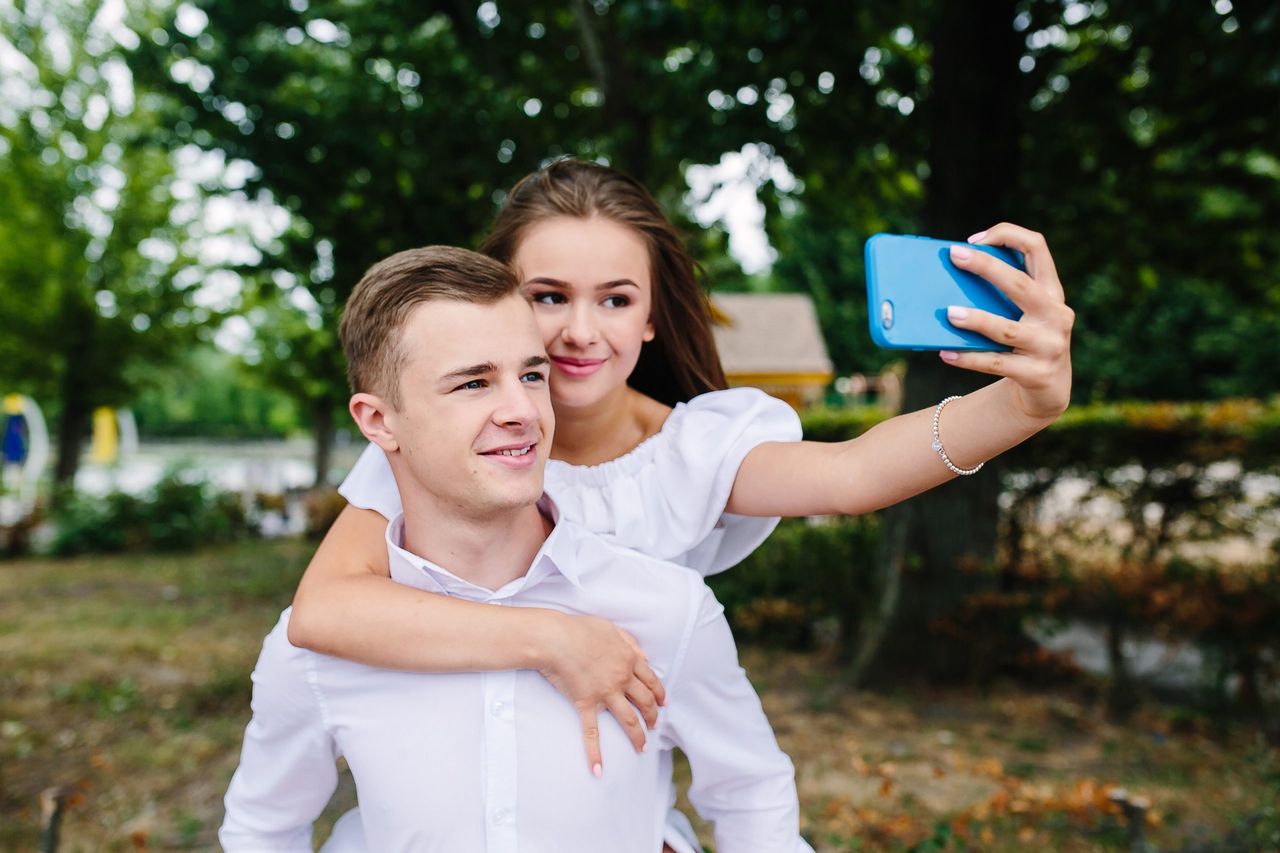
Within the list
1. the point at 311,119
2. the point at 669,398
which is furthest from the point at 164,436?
the point at 669,398

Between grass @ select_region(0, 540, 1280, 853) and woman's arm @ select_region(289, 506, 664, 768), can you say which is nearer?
woman's arm @ select_region(289, 506, 664, 768)

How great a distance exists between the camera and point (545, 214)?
202 centimetres

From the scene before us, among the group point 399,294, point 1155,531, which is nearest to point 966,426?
point 399,294

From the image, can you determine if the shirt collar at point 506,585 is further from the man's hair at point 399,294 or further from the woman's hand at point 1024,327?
the woman's hand at point 1024,327

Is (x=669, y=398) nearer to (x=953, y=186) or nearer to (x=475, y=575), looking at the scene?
(x=475, y=575)

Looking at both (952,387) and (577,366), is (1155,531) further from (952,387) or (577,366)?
(577,366)

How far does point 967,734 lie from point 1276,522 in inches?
95.2

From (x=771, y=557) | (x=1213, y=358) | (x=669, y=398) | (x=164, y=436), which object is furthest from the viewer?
(x=164, y=436)

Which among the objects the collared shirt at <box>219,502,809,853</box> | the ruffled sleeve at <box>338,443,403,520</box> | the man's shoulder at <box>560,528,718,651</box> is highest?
the ruffled sleeve at <box>338,443,403,520</box>

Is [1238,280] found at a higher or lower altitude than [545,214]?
higher

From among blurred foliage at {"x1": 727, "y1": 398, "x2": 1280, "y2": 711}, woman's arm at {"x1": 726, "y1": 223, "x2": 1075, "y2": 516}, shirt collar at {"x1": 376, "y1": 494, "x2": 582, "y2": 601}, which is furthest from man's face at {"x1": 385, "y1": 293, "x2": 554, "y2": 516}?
blurred foliage at {"x1": 727, "y1": 398, "x2": 1280, "y2": 711}

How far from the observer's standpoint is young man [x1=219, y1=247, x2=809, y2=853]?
1545mm

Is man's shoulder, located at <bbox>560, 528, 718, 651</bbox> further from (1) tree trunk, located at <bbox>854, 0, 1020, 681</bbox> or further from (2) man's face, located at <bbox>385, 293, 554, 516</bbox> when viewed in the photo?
(1) tree trunk, located at <bbox>854, 0, 1020, 681</bbox>

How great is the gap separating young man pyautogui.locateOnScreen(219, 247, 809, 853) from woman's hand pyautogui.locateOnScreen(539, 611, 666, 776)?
40mm
